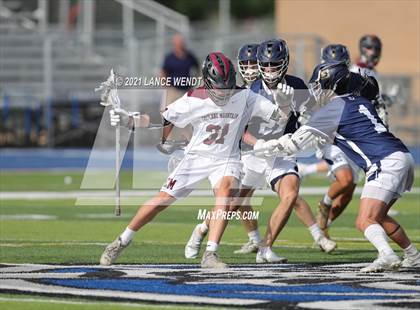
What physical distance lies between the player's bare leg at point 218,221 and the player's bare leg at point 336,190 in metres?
2.61

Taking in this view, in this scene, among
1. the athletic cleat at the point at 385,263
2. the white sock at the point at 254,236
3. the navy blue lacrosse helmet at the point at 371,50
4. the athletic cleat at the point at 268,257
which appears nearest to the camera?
the athletic cleat at the point at 385,263

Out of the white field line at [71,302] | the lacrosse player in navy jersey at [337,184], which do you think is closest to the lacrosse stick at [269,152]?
the lacrosse player in navy jersey at [337,184]

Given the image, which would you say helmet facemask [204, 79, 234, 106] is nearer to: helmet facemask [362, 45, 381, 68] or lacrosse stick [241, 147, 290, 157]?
lacrosse stick [241, 147, 290, 157]

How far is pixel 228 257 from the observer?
11016 mm

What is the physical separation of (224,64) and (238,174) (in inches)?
36.9

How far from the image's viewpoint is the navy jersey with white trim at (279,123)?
10914mm

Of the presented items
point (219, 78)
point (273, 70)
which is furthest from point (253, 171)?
point (219, 78)

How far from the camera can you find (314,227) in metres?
11.8

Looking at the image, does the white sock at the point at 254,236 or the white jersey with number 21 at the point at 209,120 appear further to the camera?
the white sock at the point at 254,236

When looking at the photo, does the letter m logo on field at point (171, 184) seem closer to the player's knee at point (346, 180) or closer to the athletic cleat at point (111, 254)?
the athletic cleat at point (111, 254)

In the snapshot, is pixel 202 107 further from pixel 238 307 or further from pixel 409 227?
pixel 409 227

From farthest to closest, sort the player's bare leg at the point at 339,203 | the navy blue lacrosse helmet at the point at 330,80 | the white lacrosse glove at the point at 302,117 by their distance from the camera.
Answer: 1. the player's bare leg at the point at 339,203
2. the white lacrosse glove at the point at 302,117
3. the navy blue lacrosse helmet at the point at 330,80

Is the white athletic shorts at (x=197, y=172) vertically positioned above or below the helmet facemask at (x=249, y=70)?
below

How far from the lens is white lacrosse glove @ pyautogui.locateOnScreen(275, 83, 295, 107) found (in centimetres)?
1074
